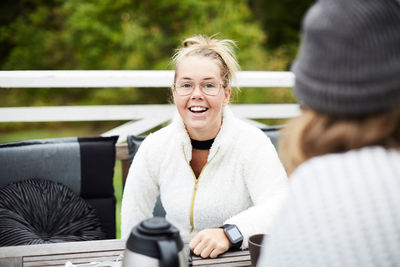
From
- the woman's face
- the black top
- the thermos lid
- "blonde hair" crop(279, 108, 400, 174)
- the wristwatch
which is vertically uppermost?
the woman's face

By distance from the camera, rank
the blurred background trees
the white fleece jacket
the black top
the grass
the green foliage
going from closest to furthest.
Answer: the white fleece jacket, the black top, the blurred background trees, the grass, the green foliage

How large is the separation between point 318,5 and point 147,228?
1.87 ft

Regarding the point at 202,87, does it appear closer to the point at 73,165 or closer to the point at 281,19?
the point at 73,165

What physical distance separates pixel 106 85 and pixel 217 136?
1.00 m

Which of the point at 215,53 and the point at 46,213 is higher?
the point at 215,53

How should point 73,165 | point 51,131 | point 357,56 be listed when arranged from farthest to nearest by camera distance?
point 51,131 < point 73,165 < point 357,56

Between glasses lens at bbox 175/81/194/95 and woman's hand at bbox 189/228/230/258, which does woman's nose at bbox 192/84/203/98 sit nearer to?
glasses lens at bbox 175/81/194/95

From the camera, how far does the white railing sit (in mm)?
Result: 2494

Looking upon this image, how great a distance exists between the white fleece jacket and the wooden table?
1.40 feet

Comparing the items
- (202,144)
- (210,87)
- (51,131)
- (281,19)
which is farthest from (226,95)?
(281,19)

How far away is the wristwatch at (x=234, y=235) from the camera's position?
1401 millimetres

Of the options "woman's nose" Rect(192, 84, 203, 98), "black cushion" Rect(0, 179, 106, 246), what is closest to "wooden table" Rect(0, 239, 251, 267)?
"black cushion" Rect(0, 179, 106, 246)

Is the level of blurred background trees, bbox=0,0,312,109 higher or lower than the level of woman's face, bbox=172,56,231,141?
higher

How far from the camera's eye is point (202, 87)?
1.87 m
